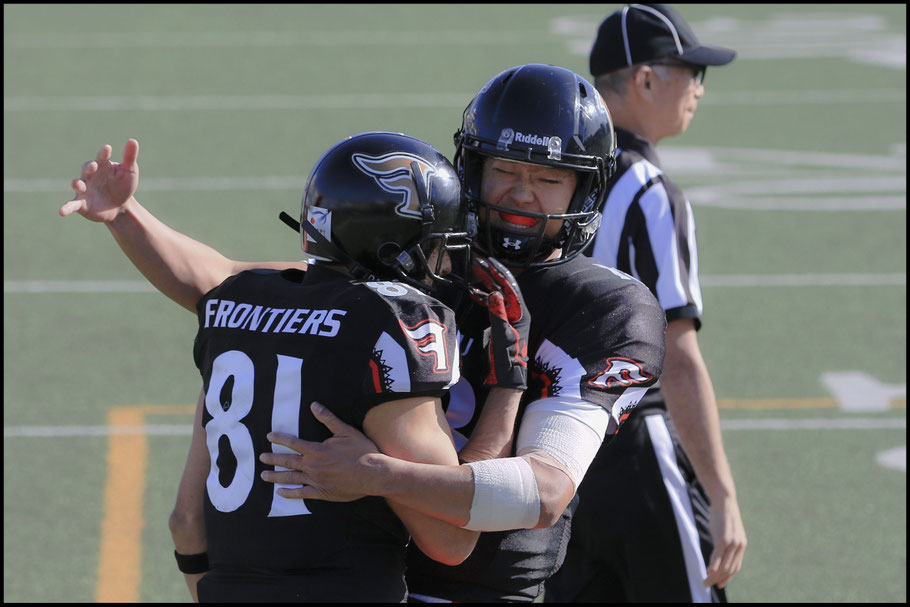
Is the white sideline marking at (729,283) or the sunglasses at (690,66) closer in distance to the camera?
the sunglasses at (690,66)

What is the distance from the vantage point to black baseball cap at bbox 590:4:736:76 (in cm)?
457

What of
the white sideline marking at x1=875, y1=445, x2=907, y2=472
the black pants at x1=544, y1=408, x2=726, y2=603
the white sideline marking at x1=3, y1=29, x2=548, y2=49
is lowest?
the white sideline marking at x1=3, y1=29, x2=548, y2=49

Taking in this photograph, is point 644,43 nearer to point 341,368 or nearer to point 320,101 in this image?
point 341,368

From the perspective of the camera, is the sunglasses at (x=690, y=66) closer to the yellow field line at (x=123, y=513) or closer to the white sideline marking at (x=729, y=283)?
the yellow field line at (x=123, y=513)

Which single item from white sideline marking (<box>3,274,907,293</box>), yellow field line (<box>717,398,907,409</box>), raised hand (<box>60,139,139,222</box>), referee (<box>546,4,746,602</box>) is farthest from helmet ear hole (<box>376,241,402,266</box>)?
white sideline marking (<box>3,274,907,293</box>)

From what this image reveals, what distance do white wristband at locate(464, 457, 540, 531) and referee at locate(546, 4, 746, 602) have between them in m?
1.50

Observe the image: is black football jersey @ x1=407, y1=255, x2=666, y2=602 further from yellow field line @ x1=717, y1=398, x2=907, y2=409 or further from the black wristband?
yellow field line @ x1=717, y1=398, x2=907, y2=409

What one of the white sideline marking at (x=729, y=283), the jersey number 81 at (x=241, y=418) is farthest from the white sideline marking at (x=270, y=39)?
the jersey number 81 at (x=241, y=418)

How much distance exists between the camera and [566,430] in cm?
270

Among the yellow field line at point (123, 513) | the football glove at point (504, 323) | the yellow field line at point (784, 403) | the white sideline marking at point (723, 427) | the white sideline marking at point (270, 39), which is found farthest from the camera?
the white sideline marking at point (270, 39)

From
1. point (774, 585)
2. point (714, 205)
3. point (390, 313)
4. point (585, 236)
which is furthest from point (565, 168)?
point (714, 205)

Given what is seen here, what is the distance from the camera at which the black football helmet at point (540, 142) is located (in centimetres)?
299

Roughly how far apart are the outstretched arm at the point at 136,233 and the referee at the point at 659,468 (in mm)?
1464

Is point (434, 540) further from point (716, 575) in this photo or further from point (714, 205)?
point (714, 205)
